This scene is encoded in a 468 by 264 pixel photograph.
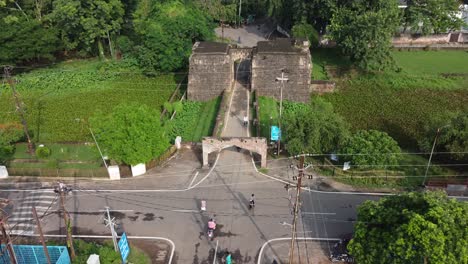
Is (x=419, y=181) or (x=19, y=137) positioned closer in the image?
(x=419, y=181)

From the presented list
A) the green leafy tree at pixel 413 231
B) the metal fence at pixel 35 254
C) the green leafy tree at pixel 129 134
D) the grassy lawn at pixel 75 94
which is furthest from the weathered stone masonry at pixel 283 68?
the metal fence at pixel 35 254

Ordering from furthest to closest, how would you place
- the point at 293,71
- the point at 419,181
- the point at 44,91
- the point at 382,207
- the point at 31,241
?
the point at 44,91
the point at 293,71
the point at 419,181
the point at 31,241
the point at 382,207

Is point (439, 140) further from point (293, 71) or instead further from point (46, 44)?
point (46, 44)

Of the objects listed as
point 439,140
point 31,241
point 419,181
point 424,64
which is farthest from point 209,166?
point 424,64

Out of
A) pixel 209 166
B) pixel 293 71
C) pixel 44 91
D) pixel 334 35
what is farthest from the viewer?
pixel 334 35

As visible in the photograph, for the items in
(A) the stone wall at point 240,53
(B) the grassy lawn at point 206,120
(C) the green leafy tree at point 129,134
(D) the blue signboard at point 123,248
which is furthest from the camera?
(A) the stone wall at point 240,53

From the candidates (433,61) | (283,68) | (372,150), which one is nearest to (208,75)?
(283,68)

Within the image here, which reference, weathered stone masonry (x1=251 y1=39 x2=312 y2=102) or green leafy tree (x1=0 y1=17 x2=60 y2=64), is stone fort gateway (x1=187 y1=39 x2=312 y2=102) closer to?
weathered stone masonry (x1=251 y1=39 x2=312 y2=102)

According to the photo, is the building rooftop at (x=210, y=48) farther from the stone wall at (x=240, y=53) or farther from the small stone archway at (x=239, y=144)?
the small stone archway at (x=239, y=144)
